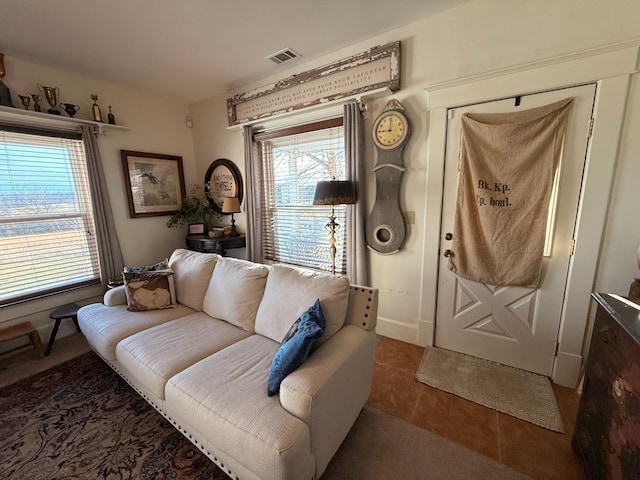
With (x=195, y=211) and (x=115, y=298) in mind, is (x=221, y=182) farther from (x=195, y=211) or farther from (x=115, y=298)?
(x=115, y=298)

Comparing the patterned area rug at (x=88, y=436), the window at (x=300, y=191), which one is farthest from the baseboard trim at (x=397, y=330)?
the patterned area rug at (x=88, y=436)

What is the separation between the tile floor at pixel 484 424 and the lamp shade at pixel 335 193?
4.65 feet

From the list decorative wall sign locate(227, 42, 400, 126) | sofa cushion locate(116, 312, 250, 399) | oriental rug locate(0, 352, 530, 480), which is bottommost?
oriental rug locate(0, 352, 530, 480)

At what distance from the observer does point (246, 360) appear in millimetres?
1529

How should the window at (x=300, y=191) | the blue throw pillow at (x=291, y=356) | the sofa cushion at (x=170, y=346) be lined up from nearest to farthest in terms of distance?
the blue throw pillow at (x=291, y=356) < the sofa cushion at (x=170, y=346) < the window at (x=300, y=191)

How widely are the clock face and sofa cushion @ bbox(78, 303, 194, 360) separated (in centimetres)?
220

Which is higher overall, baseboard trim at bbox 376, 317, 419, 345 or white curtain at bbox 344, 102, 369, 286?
white curtain at bbox 344, 102, 369, 286

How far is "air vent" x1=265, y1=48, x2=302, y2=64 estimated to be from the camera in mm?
2456

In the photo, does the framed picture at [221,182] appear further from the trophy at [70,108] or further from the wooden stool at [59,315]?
the wooden stool at [59,315]

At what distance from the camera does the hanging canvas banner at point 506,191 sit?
5.77ft

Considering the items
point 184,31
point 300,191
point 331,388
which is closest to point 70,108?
point 184,31

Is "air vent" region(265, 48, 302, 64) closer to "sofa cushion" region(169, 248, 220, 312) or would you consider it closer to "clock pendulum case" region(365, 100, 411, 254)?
"clock pendulum case" region(365, 100, 411, 254)

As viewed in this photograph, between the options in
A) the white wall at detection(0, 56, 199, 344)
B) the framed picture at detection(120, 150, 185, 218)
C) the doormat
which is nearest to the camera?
the doormat

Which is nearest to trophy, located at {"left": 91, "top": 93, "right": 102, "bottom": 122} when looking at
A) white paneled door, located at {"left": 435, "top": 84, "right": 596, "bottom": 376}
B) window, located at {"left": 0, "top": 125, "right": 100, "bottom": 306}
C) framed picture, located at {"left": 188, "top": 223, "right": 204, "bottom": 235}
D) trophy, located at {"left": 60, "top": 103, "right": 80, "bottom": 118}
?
trophy, located at {"left": 60, "top": 103, "right": 80, "bottom": 118}
